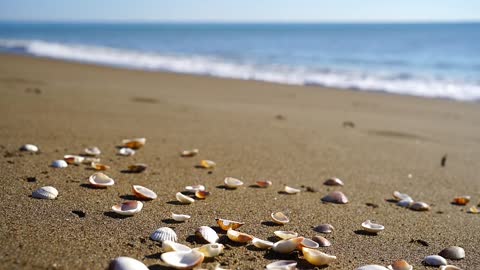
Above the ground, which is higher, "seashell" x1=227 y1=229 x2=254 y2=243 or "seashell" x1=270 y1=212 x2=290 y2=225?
"seashell" x1=270 y1=212 x2=290 y2=225

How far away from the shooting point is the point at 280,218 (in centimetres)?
220

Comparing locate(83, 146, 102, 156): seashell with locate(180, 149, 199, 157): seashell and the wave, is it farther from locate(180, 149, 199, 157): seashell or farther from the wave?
the wave

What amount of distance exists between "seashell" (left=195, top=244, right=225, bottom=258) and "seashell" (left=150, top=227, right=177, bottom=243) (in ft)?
0.60

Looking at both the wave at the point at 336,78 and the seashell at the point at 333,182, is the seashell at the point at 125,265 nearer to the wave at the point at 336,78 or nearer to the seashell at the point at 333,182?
the seashell at the point at 333,182

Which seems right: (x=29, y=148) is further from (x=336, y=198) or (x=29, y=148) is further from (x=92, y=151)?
(x=336, y=198)

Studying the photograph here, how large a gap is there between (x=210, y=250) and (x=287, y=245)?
30 centimetres

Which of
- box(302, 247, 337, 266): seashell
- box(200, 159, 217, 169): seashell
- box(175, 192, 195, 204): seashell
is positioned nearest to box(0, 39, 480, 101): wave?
box(200, 159, 217, 169): seashell

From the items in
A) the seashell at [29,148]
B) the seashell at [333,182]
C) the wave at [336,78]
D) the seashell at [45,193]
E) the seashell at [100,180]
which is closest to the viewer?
the seashell at [45,193]

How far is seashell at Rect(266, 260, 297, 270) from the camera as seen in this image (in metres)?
1.64

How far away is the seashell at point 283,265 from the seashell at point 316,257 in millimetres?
72

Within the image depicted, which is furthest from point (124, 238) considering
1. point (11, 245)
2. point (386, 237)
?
point (386, 237)

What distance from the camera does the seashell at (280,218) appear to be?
7.11 feet

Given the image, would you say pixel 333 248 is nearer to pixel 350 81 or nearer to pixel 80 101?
pixel 80 101

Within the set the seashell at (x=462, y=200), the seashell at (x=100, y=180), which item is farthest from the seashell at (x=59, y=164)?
the seashell at (x=462, y=200)
